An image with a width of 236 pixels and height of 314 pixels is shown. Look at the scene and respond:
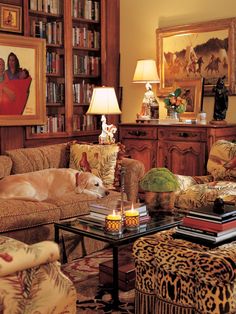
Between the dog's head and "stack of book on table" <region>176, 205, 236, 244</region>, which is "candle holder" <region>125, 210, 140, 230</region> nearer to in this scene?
"stack of book on table" <region>176, 205, 236, 244</region>

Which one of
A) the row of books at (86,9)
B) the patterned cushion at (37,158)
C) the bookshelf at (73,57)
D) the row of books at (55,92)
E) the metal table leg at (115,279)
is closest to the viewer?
the metal table leg at (115,279)

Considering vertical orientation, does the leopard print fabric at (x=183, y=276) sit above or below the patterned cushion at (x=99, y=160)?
below

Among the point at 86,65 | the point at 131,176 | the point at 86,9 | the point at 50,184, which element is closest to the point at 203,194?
the point at 131,176

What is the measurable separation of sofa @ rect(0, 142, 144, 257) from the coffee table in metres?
0.26

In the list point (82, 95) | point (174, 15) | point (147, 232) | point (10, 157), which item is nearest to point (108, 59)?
point (82, 95)

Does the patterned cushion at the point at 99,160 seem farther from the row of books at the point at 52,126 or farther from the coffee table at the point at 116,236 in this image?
the row of books at the point at 52,126

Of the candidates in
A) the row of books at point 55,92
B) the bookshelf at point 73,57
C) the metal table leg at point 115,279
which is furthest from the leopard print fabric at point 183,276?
the row of books at point 55,92

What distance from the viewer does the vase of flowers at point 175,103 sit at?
5.25 m

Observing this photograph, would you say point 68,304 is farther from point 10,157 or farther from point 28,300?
point 10,157

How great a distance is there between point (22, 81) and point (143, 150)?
1.50m

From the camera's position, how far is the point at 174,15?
220 inches

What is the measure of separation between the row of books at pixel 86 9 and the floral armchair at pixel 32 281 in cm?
436

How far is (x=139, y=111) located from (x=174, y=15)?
1215mm

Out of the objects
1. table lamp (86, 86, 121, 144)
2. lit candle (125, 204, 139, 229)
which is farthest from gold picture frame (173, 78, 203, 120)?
lit candle (125, 204, 139, 229)
